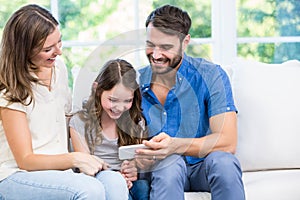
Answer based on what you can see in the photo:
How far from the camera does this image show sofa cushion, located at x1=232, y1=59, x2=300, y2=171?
7.89ft

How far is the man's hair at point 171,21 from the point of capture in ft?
7.23

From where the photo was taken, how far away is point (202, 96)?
2.24 metres

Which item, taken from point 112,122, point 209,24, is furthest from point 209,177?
point 209,24

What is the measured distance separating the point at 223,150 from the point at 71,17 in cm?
117

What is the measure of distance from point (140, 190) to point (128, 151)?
15 centimetres

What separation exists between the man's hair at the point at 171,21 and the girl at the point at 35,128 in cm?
42

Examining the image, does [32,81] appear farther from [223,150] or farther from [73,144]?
[223,150]

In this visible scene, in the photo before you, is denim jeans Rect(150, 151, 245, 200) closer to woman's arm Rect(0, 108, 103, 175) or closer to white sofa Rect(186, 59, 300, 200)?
woman's arm Rect(0, 108, 103, 175)

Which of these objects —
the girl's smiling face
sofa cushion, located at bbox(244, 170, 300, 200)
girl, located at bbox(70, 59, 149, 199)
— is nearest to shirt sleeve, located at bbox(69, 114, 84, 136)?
girl, located at bbox(70, 59, 149, 199)

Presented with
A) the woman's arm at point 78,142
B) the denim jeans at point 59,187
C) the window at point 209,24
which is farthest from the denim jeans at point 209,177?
the window at point 209,24

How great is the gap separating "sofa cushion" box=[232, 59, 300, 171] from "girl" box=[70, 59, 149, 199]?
504 mm

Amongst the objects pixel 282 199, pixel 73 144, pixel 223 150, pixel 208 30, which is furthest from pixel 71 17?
pixel 282 199

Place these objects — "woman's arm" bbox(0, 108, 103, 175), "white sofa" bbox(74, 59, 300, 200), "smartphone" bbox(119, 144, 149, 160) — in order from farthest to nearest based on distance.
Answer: "white sofa" bbox(74, 59, 300, 200) → "smartphone" bbox(119, 144, 149, 160) → "woman's arm" bbox(0, 108, 103, 175)

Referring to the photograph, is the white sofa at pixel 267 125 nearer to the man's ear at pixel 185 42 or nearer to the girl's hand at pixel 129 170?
the man's ear at pixel 185 42
